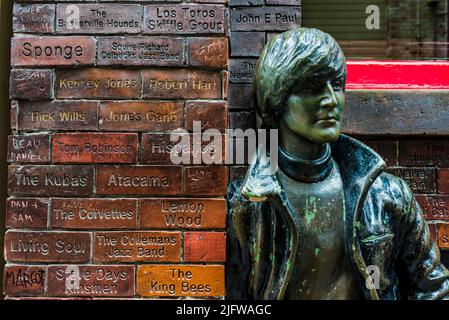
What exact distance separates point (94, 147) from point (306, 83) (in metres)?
0.73

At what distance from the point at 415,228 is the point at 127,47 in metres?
1.18

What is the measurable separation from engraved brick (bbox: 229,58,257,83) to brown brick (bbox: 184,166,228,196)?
54cm

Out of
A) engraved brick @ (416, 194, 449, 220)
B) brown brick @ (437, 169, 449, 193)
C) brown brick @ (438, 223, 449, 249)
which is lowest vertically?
brown brick @ (438, 223, 449, 249)

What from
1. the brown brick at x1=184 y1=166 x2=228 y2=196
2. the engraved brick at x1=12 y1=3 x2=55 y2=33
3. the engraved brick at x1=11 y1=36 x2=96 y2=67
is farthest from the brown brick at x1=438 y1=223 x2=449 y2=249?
the engraved brick at x1=12 y1=3 x2=55 y2=33

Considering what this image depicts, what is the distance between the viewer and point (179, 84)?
2.14m

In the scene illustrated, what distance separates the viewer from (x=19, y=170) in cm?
212

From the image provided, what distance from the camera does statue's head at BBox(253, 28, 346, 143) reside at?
2.07m

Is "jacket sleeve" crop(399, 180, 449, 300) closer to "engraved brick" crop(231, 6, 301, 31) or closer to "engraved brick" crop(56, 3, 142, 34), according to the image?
"engraved brick" crop(231, 6, 301, 31)

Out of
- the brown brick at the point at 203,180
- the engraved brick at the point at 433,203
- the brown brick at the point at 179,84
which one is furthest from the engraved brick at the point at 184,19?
the engraved brick at the point at 433,203

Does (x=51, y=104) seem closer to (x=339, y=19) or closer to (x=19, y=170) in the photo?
(x=19, y=170)

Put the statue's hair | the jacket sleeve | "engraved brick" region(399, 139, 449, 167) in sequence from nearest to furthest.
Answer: the statue's hair
the jacket sleeve
"engraved brick" region(399, 139, 449, 167)

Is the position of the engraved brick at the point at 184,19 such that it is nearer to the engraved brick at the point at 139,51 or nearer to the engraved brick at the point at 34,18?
the engraved brick at the point at 139,51

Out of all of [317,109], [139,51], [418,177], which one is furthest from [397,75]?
[139,51]
